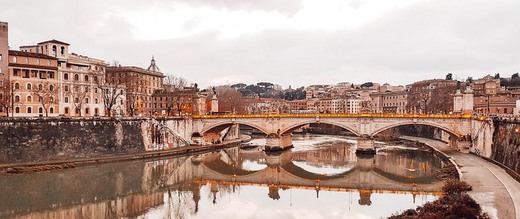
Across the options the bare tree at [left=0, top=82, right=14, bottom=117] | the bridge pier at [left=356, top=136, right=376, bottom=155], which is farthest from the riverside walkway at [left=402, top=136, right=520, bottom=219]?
the bare tree at [left=0, top=82, right=14, bottom=117]

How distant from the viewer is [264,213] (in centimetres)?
2277

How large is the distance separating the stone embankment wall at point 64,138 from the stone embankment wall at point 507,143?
33367mm

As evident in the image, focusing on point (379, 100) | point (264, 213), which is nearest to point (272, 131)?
point (264, 213)

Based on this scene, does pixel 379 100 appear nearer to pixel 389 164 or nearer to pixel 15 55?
pixel 389 164

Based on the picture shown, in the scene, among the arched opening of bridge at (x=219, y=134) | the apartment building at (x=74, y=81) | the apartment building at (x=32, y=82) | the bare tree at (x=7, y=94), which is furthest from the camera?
the arched opening of bridge at (x=219, y=134)

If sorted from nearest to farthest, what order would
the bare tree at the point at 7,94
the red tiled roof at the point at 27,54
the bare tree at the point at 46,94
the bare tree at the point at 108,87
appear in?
the bare tree at the point at 7,94, the red tiled roof at the point at 27,54, the bare tree at the point at 46,94, the bare tree at the point at 108,87

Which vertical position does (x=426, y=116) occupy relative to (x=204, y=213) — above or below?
above

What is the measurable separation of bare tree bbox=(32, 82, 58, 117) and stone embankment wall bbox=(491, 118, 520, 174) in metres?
44.5

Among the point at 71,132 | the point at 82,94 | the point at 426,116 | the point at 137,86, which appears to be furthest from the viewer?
the point at 137,86

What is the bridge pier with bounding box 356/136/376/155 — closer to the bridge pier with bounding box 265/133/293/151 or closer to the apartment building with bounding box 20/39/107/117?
the bridge pier with bounding box 265/133/293/151

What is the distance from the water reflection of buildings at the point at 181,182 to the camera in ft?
80.1

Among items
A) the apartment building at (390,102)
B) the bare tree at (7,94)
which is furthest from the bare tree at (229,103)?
the bare tree at (7,94)

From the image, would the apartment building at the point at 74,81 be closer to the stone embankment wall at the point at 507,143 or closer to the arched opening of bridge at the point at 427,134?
the arched opening of bridge at the point at 427,134

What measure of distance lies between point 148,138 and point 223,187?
63.4 ft
